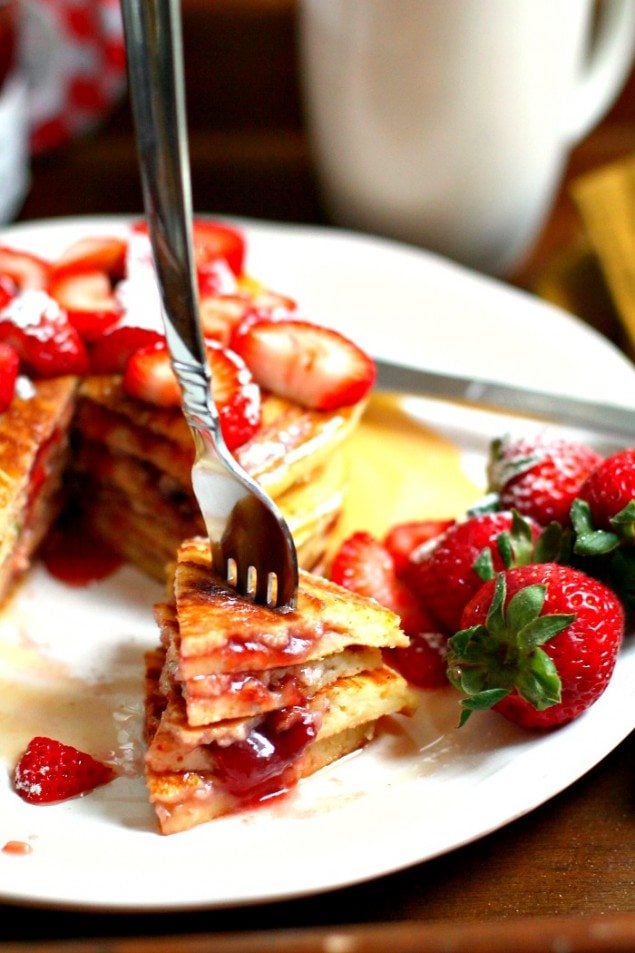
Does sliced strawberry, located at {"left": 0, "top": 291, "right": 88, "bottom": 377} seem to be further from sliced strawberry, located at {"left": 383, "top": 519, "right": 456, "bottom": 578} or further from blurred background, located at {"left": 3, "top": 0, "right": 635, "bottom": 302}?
blurred background, located at {"left": 3, "top": 0, "right": 635, "bottom": 302}

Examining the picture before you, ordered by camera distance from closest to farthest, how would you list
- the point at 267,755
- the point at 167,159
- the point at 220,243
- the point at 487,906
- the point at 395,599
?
the point at 167,159 < the point at 487,906 < the point at 267,755 < the point at 395,599 < the point at 220,243

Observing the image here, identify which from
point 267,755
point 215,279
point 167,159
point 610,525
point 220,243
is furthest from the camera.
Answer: point 220,243

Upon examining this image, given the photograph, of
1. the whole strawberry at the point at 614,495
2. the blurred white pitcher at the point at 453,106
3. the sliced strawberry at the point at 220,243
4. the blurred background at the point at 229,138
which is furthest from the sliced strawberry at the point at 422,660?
the blurred background at the point at 229,138

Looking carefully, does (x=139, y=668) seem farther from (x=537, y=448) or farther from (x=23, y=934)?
(x=537, y=448)

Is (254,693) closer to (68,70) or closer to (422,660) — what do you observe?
(422,660)

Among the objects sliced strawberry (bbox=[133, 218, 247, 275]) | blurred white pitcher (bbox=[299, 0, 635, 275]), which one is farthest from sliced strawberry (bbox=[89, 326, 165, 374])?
blurred white pitcher (bbox=[299, 0, 635, 275])

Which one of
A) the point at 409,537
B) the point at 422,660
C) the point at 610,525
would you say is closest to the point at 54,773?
the point at 422,660

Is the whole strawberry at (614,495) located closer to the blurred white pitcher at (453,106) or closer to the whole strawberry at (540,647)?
the whole strawberry at (540,647)
